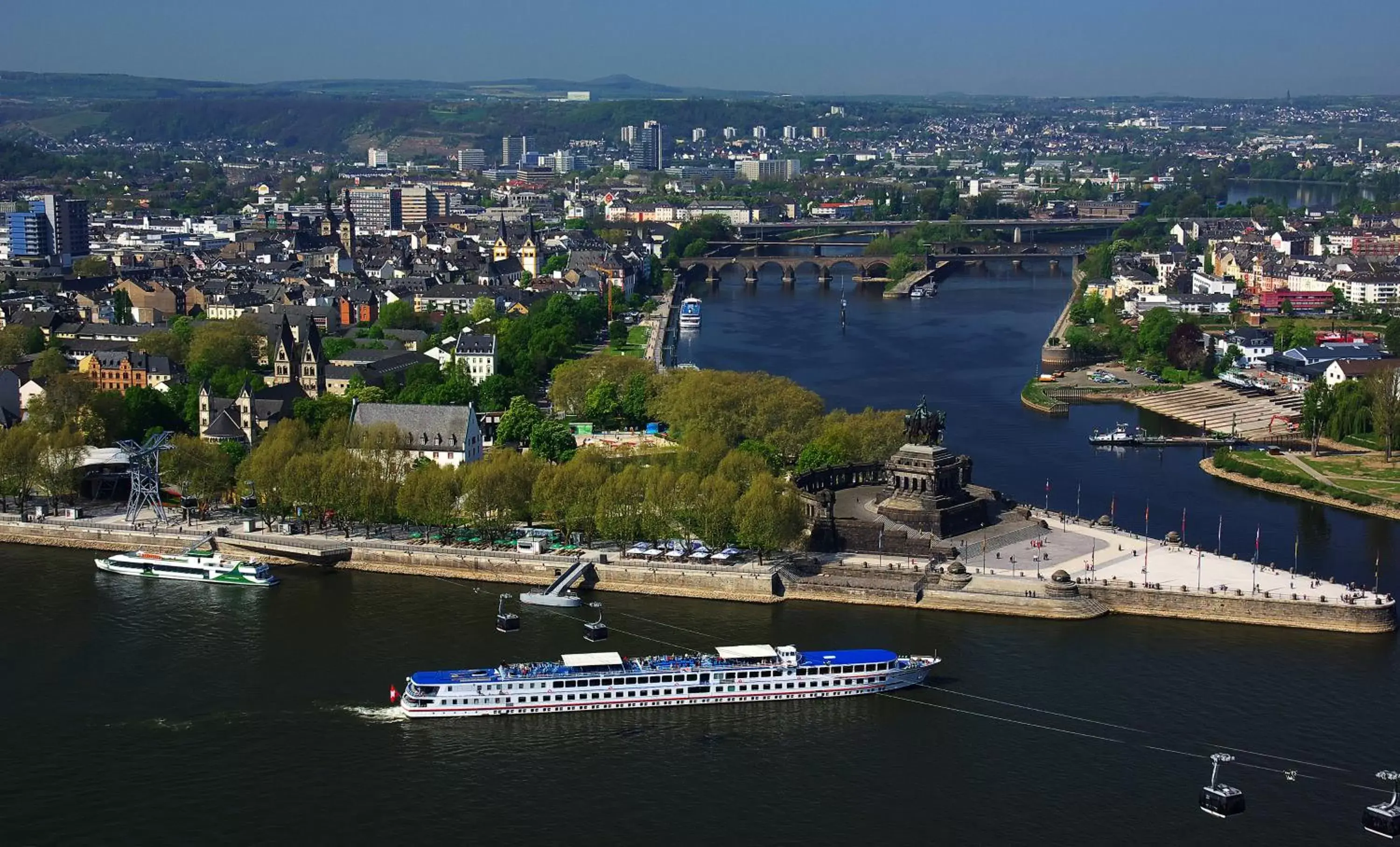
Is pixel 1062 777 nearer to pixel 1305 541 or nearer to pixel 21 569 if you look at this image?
pixel 1305 541

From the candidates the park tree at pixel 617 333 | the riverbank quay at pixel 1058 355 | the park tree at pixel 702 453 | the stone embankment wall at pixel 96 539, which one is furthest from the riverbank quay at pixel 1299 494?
the park tree at pixel 617 333

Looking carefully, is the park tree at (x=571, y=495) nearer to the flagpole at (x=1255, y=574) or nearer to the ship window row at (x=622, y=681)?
the ship window row at (x=622, y=681)

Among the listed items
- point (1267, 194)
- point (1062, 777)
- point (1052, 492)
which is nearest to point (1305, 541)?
point (1052, 492)

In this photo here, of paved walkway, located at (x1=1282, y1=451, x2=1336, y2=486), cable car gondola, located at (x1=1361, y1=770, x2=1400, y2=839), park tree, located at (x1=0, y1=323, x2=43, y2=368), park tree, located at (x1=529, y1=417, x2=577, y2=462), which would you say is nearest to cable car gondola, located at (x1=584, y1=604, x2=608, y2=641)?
park tree, located at (x1=529, y1=417, x2=577, y2=462)

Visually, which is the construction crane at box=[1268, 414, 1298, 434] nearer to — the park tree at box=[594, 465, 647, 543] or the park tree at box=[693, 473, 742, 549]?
the park tree at box=[693, 473, 742, 549]

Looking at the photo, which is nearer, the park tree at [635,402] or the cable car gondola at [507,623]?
the cable car gondola at [507,623]
